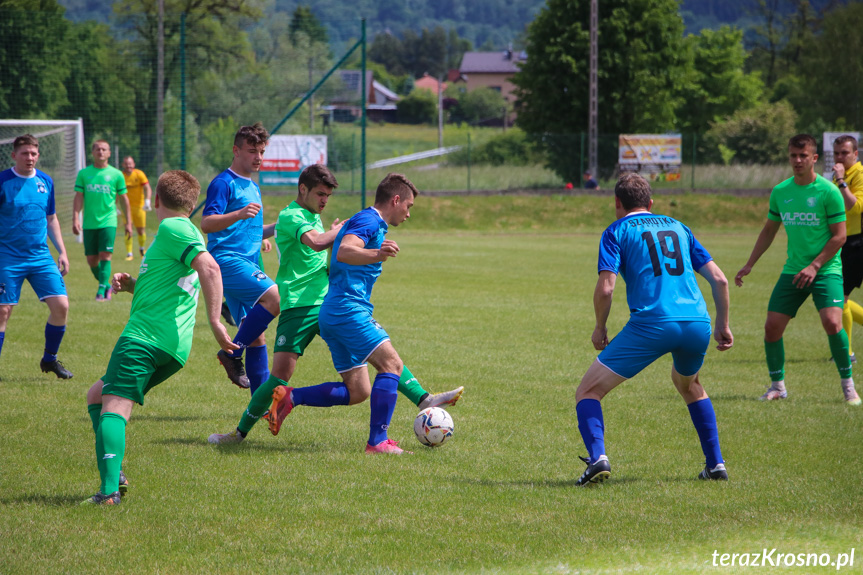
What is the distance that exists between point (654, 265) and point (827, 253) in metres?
3.24

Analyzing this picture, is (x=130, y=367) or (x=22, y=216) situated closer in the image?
(x=130, y=367)

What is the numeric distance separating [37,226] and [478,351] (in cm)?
473

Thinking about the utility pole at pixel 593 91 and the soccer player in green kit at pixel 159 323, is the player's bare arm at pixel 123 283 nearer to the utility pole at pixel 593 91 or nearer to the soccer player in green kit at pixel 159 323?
the soccer player in green kit at pixel 159 323

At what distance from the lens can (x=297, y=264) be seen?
606 cm

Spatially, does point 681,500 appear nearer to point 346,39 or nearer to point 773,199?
point 773,199

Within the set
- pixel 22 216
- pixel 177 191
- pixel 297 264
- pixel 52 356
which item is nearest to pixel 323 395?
pixel 297 264

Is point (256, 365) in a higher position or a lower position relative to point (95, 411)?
lower

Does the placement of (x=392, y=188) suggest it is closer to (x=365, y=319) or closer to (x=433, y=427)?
(x=365, y=319)

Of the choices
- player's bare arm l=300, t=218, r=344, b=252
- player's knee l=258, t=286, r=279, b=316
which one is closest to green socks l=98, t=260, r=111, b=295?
player's knee l=258, t=286, r=279, b=316

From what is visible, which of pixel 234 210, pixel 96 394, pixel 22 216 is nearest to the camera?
pixel 96 394

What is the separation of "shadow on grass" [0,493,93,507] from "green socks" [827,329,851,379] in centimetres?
634

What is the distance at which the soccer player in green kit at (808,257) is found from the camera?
7.27 m

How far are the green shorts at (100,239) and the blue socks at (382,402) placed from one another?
27.8 ft

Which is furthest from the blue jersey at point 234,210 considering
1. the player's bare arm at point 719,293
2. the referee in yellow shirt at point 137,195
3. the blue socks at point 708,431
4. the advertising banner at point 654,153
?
the advertising banner at point 654,153
